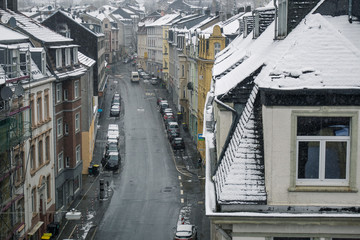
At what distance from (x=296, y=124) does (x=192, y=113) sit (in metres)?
55.3

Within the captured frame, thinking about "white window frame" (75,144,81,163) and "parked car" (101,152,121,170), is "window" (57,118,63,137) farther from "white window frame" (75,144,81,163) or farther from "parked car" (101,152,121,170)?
"parked car" (101,152,121,170)

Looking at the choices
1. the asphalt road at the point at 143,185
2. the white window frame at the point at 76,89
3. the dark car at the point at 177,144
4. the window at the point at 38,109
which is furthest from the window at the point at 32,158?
the dark car at the point at 177,144

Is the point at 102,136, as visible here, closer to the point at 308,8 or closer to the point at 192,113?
the point at 192,113

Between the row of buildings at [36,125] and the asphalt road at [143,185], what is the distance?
388cm

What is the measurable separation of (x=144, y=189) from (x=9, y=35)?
59.3ft

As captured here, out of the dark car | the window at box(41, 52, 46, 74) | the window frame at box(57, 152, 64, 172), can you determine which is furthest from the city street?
the window at box(41, 52, 46, 74)

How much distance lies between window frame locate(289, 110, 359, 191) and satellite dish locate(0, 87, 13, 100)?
19288 mm

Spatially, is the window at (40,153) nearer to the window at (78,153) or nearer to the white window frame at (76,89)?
the white window frame at (76,89)

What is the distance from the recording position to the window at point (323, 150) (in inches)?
449

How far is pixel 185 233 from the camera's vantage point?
33.5 meters

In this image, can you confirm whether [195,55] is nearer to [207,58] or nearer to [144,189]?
[207,58]

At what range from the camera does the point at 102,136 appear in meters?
69.0

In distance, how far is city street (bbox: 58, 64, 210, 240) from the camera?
37.8m

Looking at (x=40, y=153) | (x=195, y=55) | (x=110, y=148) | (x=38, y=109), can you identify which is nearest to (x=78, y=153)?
(x=40, y=153)
